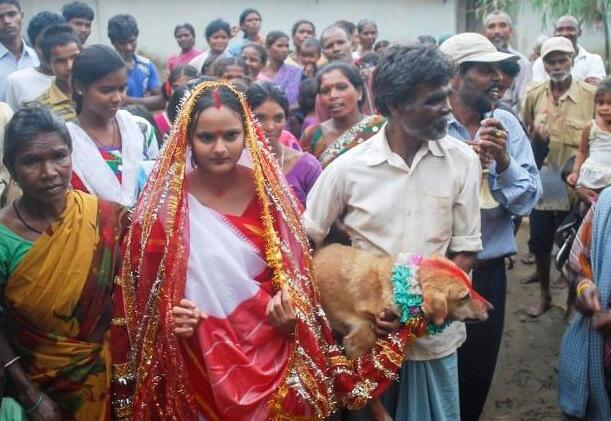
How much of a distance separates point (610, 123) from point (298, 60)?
14.4 feet

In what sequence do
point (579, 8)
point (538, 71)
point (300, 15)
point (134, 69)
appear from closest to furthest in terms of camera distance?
point (134, 69), point (538, 71), point (579, 8), point (300, 15)

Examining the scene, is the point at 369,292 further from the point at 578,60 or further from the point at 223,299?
the point at 578,60

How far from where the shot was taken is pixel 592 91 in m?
6.19

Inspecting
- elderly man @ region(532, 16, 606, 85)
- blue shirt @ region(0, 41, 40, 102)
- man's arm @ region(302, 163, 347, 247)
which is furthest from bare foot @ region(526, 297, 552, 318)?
blue shirt @ region(0, 41, 40, 102)

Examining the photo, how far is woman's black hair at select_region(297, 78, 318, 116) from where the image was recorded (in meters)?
5.68

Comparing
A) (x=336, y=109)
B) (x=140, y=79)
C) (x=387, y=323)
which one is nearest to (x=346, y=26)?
(x=140, y=79)

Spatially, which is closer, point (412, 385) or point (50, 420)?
point (50, 420)

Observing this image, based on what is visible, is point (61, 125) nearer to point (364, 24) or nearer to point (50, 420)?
point (50, 420)

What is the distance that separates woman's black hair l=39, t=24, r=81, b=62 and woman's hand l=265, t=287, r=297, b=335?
2.94 metres

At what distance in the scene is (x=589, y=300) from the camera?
3.12m

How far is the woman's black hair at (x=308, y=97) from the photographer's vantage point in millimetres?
5684

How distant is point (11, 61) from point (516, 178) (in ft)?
14.0

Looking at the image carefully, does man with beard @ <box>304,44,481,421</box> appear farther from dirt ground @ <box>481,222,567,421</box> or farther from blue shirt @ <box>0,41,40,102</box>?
blue shirt @ <box>0,41,40,102</box>

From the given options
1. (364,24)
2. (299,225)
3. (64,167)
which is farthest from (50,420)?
(364,24)
